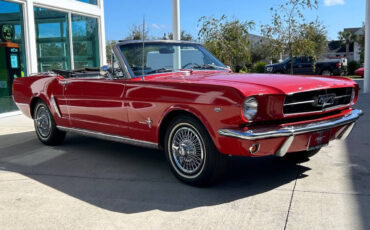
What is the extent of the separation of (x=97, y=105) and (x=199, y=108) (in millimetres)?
1720

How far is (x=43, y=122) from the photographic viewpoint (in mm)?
6230

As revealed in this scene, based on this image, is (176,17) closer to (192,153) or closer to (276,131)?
(192,153)

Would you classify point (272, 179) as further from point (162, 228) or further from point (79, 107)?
point (79, 107)

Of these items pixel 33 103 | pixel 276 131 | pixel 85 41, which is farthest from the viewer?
pixel 85 41

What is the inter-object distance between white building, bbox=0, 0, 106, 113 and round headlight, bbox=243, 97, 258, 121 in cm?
816

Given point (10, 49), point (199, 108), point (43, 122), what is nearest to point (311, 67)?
point (10, 49)

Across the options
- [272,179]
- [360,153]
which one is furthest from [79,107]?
[360,153]

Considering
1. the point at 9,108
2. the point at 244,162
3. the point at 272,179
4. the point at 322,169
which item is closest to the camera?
the point at 272,179

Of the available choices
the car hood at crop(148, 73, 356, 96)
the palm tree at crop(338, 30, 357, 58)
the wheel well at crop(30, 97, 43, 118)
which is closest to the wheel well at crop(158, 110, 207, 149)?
the car hood at crop(148, 73, 356, 96)

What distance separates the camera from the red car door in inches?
183

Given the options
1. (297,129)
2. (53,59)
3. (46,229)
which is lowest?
(46,229)

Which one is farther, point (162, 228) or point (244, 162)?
point (244, 162)

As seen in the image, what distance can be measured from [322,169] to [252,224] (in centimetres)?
179

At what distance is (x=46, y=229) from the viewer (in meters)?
3.09
